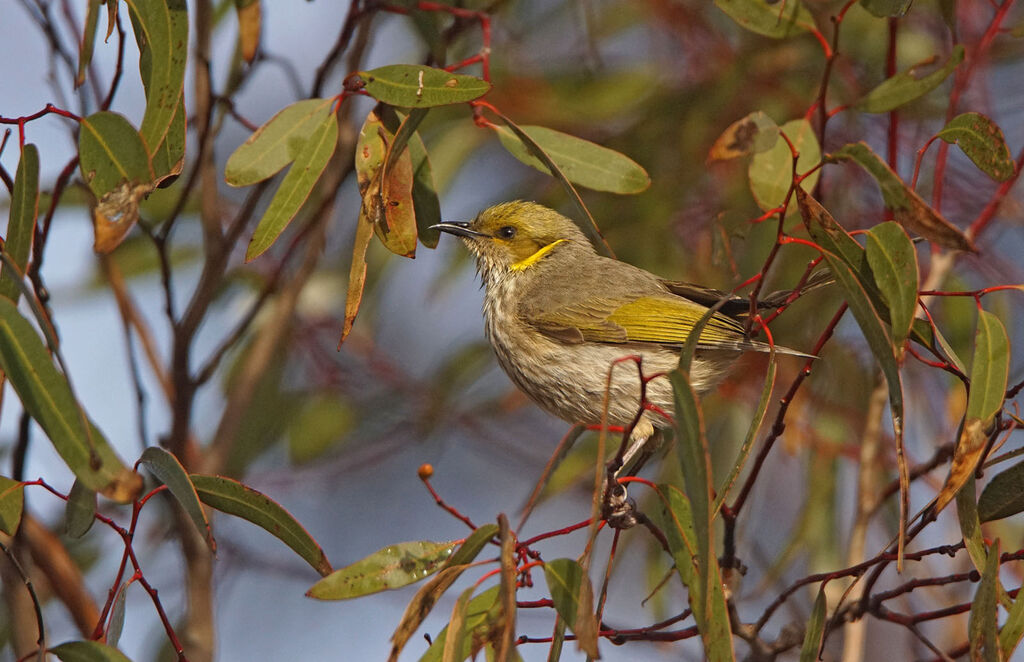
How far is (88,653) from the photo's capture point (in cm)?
183

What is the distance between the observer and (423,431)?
15.8 feet

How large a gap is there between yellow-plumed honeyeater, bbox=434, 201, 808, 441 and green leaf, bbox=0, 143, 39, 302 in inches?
52.3

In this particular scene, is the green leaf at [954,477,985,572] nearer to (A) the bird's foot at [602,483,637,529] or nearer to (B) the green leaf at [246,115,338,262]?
(A) the bird's foot at [602,483,637,529]

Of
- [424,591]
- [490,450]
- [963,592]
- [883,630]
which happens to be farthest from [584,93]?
[883,630]

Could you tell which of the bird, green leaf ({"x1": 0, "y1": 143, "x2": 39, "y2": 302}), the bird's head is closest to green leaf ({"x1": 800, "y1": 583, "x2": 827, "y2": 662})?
the bird

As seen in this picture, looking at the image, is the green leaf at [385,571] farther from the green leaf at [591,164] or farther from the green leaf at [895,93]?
the green leaf at [895,93]

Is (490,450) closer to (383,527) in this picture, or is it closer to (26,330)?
(383,527)

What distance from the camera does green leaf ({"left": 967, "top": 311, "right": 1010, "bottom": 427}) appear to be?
1960 millimetres

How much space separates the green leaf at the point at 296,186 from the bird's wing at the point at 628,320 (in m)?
1.15

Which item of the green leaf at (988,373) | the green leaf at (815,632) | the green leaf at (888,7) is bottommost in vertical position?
the green leaf at (815,632)

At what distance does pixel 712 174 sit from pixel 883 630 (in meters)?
2.88

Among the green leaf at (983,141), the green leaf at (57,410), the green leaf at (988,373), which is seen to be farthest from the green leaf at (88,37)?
the green leaf at (988,373)

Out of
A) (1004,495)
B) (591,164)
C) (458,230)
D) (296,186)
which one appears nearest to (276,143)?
(296,186)

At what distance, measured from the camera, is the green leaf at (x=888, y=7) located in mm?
2189
